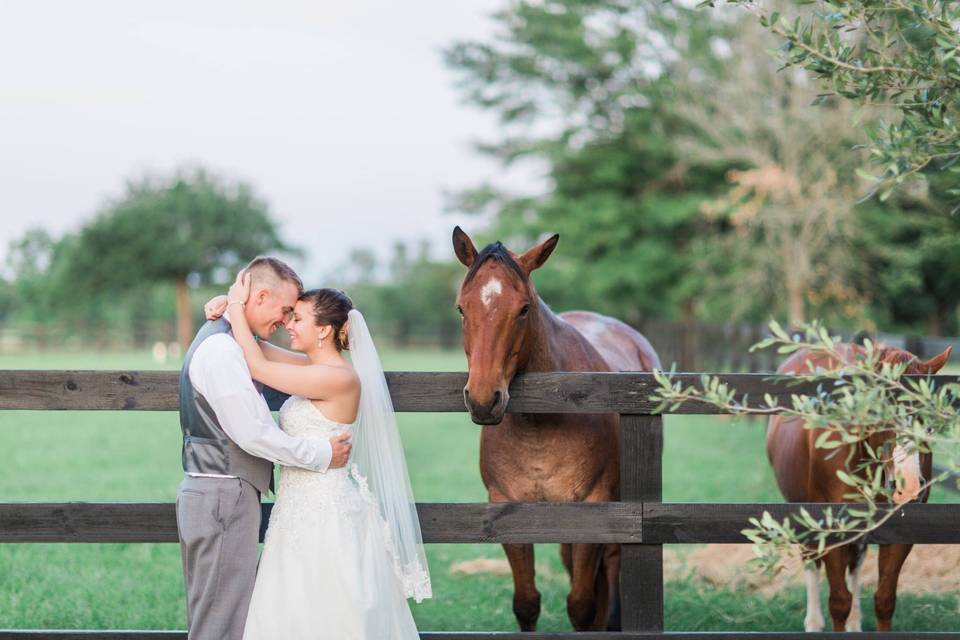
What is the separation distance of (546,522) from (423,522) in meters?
0.51

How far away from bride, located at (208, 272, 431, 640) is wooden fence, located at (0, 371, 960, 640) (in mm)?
187

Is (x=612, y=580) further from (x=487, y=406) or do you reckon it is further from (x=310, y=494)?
(x=310, y=494)

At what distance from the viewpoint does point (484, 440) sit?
Answer: 5.05 meters

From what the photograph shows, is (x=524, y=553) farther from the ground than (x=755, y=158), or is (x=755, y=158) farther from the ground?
(x=755, y=158)

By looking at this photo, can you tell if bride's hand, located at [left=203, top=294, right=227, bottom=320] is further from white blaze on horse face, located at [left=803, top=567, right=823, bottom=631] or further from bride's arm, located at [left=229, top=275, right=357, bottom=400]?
white blaze on horse face, located at [left=803, top=567, right=823, bottom=631]

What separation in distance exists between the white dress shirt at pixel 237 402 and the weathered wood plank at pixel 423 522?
28.4 inches

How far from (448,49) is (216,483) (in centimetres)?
2990

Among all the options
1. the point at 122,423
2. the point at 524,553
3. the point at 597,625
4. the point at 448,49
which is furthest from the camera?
the point at 448,49

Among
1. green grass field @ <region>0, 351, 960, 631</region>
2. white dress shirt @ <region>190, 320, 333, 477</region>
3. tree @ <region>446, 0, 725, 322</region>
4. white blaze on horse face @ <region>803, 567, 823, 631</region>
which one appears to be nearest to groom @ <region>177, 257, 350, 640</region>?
white dress shirt @ <region>190, 320, 333, 477</region>

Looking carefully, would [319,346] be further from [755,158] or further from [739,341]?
[755,158]

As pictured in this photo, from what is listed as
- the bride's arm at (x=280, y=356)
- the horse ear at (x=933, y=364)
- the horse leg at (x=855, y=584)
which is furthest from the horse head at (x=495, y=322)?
the horse leg at (x=855, y=584)

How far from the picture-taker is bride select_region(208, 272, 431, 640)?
3.76m

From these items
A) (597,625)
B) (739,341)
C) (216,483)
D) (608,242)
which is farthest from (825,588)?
(608,242)

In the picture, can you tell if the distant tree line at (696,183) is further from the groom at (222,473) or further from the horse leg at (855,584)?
the groom at (222,473)
